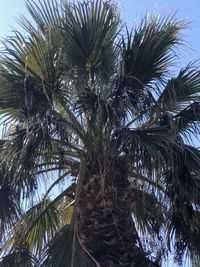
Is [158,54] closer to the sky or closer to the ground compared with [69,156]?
closer to the sky

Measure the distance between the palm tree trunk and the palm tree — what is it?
0.04 feet

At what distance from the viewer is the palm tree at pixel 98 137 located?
7.66 metres

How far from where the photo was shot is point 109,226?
777 centimetres

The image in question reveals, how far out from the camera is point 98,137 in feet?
25.9

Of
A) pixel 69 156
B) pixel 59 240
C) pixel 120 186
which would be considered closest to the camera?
pixel 59 240

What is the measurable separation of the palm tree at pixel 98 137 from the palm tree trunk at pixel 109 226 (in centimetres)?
1

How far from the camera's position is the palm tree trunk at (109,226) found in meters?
7.62

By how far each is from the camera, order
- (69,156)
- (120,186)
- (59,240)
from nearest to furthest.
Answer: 1. (59,240)
2. (120,186)
3. (69,156)

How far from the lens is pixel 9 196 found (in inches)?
329

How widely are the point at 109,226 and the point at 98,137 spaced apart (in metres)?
0.97

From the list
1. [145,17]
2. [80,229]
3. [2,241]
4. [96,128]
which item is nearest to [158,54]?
[145,17]

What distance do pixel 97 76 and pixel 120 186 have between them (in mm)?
1301

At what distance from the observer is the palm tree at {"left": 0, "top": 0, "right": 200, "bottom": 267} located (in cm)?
766

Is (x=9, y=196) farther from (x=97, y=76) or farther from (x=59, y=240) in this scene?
(x=97, y=76)
